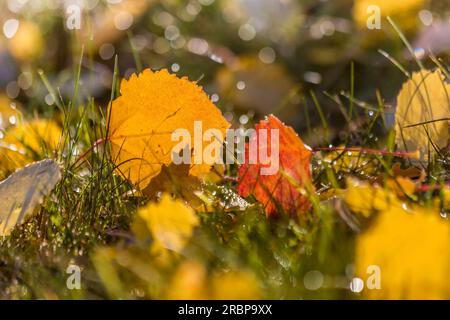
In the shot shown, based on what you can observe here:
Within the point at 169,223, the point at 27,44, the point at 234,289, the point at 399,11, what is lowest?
the point at 234,289

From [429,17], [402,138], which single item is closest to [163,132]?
[402,138]

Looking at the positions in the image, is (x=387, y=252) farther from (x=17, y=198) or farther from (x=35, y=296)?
(x=17, y=198)

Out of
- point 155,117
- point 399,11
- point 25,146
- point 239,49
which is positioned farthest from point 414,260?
point 239,49

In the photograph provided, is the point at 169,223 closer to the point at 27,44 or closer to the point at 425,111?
the point at 425,111

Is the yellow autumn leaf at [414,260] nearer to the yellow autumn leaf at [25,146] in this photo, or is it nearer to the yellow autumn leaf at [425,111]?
the yellow autumn leaf at [425,111]

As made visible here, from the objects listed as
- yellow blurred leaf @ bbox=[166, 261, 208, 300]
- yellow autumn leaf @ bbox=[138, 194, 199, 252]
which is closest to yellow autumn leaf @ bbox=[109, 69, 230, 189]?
yellow autumn leaf @ bbox=[138, 194, 199, 252]

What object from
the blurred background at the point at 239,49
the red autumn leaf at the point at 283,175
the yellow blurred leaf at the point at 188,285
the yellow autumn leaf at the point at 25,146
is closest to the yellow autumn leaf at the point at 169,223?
the yellow blurred leaf at the point at 188,285
